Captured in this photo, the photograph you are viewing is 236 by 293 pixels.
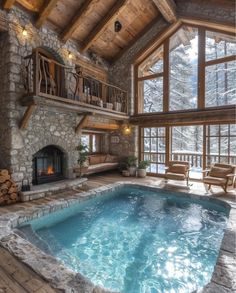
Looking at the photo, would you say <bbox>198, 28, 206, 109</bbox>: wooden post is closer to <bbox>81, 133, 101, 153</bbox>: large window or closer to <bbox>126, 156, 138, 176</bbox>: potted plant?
<bbox>126, 156, 138, 176</bbox>: potted plant

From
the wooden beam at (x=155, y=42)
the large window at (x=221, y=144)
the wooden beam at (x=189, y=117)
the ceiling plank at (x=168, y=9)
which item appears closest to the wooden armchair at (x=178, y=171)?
the large window at (x=221, y=144)

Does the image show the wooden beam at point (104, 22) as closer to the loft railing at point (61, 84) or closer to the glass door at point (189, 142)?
the loft railing at point (61, 84)

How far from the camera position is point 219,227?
3.73 metres

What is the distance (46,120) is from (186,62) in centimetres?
1018

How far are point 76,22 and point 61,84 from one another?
6.12 feet

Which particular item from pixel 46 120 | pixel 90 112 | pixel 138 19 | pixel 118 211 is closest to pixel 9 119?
pixel 46 120

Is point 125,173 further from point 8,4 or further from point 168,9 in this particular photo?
point 8,4

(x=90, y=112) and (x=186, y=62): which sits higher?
(x=186, y=62)

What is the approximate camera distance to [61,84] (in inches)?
247

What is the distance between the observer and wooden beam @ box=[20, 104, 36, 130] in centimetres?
462

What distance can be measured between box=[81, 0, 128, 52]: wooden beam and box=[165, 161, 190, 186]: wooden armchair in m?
5.18

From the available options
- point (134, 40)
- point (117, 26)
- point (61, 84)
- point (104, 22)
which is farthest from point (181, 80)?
point (61, 84)

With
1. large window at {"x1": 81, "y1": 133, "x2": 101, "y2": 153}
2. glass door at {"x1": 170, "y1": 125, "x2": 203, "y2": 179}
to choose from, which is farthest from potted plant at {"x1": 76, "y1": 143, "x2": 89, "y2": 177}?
glass door at {"x1": 170, "y1": 125, "x2": 203, "y2": 179}

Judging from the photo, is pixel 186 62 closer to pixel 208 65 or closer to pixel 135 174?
pixel 208 65
